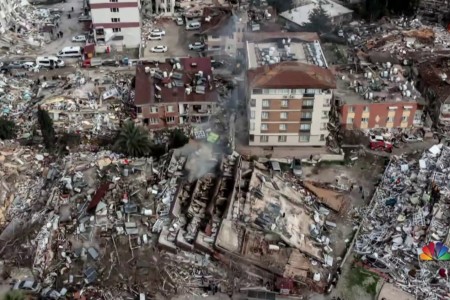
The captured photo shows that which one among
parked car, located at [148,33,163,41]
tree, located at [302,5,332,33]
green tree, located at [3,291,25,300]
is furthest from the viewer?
tree, located at [302,5,332,33]

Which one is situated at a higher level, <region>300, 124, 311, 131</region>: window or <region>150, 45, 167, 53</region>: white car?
<region>150, 45, 167, 53</region>: white car

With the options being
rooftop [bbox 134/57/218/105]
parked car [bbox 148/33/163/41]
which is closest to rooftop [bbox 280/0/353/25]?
parked car [bbox 148/33/163/41]

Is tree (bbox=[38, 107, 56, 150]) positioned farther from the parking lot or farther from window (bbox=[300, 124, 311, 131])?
window (bbox=[300, 124, 311, 131])

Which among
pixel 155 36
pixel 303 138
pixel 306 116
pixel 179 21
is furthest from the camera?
pixel 179 21

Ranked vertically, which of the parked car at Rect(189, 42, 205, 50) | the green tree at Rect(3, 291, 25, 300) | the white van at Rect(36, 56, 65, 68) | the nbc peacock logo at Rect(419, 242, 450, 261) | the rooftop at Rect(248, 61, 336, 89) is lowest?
the nbc peacock logo at Rect(419, 242, 450, 261)

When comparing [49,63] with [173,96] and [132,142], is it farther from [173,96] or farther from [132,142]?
[132,142]

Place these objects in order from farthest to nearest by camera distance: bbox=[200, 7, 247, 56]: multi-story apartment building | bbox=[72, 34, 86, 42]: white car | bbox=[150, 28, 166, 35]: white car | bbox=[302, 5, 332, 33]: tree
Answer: bbox=[150, 28, 166, 35]: white car → bbox=[302, 5, 332, 33]: tree → bbox=[72, 34, 86, 42]: white car → bbox=[200, 7, 247, 56]: multi-story apartment building

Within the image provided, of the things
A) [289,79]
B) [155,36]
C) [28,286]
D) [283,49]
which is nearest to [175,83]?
[283,49]
